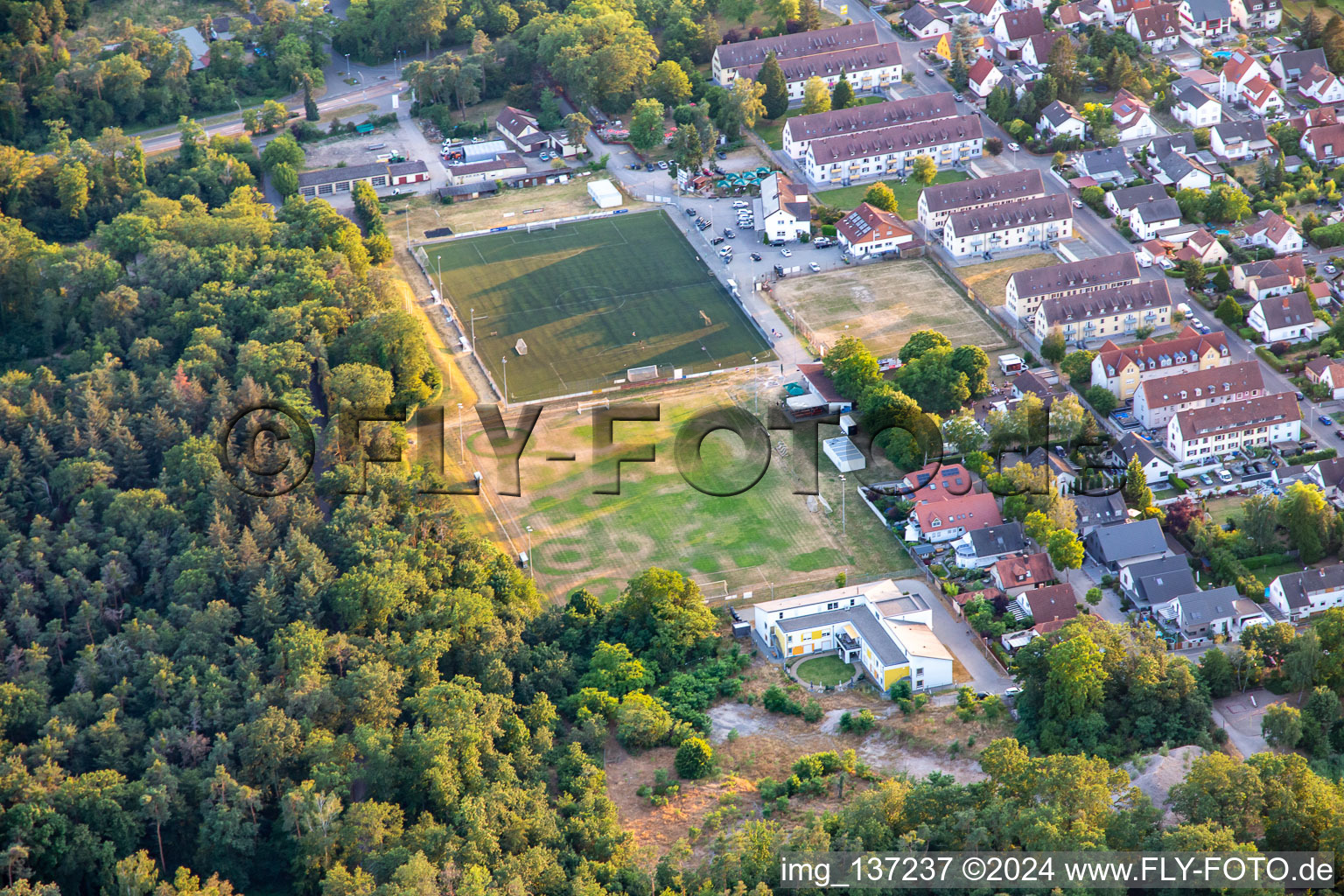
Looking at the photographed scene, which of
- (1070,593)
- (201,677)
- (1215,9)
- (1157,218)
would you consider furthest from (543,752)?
(1215,9)

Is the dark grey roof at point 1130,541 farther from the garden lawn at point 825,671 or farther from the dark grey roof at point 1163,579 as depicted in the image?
the garden lawn at point 825,671

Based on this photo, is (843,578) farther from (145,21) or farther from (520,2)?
(145,21)

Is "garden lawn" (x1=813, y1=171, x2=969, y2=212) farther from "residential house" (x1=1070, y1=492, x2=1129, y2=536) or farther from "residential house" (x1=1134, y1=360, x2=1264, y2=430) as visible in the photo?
"residential house" (x1=1070, y1=492, x2=1129, y2=536)

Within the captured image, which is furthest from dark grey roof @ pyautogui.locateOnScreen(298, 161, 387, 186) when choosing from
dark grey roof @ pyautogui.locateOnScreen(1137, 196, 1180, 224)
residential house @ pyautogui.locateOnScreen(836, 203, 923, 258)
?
dark grey roof @ pyautogui.locateOnScreen(1137, 196, 1180, 224)

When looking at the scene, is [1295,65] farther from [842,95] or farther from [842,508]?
[842,508]

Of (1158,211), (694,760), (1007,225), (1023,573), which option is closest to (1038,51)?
(1158,211)

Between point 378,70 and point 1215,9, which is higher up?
point 1215,9
